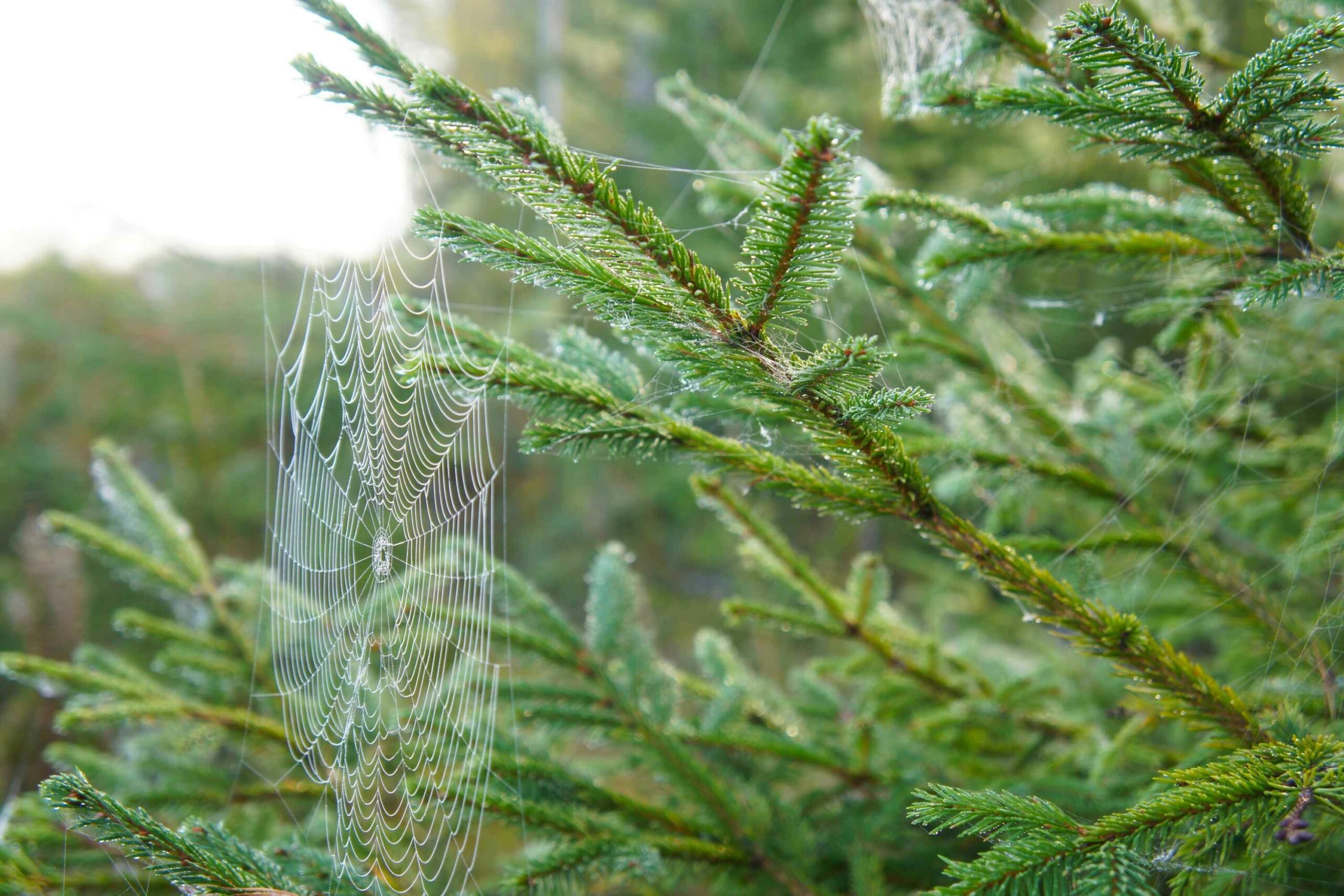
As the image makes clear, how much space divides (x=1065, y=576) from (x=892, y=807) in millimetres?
516

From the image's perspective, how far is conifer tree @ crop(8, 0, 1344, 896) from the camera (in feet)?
2.09

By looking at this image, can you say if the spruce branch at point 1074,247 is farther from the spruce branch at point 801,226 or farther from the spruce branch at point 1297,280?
the spruce branch at point 801,226

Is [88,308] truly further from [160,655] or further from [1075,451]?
[1075,451]

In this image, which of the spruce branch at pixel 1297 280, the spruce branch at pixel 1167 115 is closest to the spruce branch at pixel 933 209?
the spruce branch at pixel 1167 115

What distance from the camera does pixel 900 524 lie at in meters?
1.10

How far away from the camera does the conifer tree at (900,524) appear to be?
64 centimetres

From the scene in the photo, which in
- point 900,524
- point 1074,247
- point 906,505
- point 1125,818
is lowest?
point 1125,818

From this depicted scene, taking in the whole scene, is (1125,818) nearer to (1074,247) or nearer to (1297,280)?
(1297,280)

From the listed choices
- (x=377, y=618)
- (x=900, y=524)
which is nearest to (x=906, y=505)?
(x=900, y=524)

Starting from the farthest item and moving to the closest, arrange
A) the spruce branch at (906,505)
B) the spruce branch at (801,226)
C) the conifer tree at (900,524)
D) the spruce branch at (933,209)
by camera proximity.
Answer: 1. the spruce branch at (933,209)
2. the spruce branch at (906,505)
3. the conifer tree at (900,524)
4. the spruce branch at (801,226)

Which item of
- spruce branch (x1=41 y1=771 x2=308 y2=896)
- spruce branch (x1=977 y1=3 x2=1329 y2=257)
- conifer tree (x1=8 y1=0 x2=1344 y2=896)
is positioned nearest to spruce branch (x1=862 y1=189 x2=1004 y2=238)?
conifer tree (x1=8 y1=0 x2=1344 y2=896)

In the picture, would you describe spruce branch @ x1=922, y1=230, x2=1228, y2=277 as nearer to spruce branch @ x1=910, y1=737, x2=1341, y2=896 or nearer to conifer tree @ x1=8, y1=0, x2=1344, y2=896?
conifer tree @ x1=8, y1=0, x2=1344, y2=896

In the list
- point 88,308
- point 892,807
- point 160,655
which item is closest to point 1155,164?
point 892,807

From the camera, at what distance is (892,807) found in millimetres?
1274
